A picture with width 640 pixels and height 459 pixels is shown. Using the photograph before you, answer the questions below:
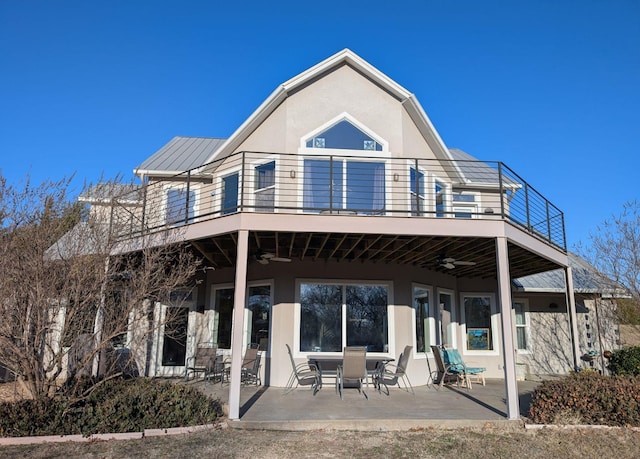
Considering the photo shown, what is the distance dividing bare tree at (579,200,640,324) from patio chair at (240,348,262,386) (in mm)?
11308

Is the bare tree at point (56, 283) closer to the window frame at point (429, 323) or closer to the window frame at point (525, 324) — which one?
the window frame at point (429, 323)

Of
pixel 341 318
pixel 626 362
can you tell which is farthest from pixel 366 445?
pixel 626 362

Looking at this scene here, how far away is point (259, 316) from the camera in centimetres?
1161

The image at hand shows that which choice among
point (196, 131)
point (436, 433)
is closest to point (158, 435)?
point (436, 433)

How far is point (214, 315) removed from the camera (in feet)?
42.1

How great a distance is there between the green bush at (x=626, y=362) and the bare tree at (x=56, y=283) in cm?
1031

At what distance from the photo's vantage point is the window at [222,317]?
12430 mm

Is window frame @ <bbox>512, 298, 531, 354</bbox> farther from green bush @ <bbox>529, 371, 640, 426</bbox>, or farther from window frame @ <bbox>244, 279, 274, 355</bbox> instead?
window frame @ <bbox>244, 279, 274, 355</bbox>

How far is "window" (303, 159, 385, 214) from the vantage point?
1061 centimetres

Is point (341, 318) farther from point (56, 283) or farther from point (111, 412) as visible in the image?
point (56, 283)

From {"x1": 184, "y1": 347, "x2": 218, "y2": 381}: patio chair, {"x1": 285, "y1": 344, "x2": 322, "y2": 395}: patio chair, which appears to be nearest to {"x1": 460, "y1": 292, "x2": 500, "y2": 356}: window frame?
{"x1": 285, "y1": 344, "x2": 322, "y2": 395}: patio chair

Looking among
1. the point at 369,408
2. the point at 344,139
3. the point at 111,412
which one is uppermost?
the point at 344,139

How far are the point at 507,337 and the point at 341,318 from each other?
4324mm

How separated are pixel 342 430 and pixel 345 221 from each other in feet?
11.6
